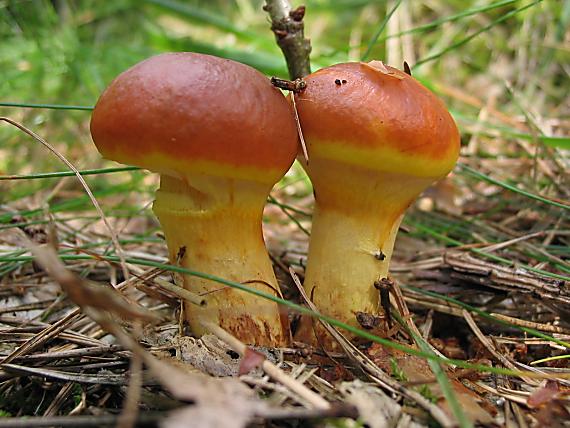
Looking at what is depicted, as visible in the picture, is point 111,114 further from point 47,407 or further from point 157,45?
point 157,45

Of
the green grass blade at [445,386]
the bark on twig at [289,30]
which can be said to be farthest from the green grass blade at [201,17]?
the green grass blade at [445,386]

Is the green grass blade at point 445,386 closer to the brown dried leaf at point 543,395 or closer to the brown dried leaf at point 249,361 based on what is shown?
the brown dried leaf at point 543,395

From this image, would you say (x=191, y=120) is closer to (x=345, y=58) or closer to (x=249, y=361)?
(x=249, y=361)

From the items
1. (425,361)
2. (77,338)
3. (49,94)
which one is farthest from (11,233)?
(49,94)

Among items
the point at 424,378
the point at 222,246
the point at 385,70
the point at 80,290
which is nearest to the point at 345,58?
the point at 385,70

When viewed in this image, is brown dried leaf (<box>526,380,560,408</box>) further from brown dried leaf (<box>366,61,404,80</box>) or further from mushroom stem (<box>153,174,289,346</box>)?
brown dried leaf (<box>366,61,404,80</box>)
